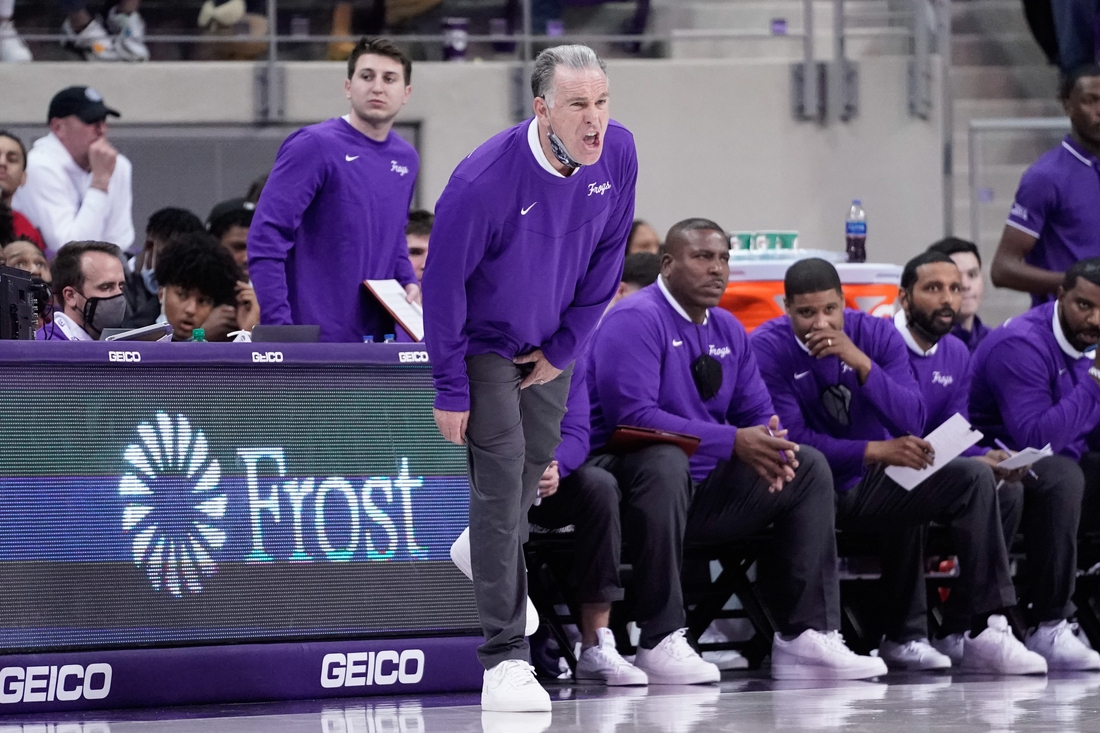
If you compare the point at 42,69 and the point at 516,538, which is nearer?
the point at 516,538

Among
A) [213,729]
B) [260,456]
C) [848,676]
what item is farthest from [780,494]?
[213,729]

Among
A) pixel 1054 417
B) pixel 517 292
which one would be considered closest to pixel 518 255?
pixel 517 292

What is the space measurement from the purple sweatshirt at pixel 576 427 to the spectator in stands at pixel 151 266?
205cm

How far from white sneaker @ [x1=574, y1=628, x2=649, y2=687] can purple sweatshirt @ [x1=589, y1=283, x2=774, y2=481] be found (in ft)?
2.55

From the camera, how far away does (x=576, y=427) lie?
19.9ft

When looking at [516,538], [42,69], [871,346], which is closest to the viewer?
[516,538]

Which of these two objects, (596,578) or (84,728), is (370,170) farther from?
(84,728)

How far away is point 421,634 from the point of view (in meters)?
5.33

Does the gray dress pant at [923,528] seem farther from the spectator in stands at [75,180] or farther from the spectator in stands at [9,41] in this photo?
the spectator in stands at [9,41]

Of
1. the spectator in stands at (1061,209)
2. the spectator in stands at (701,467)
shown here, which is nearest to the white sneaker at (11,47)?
the spectator in stands at (701,467)

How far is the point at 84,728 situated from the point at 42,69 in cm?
671

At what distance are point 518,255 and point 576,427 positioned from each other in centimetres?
147

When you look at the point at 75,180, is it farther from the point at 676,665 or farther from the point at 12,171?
the point at 676,665

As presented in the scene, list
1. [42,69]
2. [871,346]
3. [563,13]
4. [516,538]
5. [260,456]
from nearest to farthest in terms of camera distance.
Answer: [516,538] < [260,456] < [871,346] < [42,69] < [563,13]
